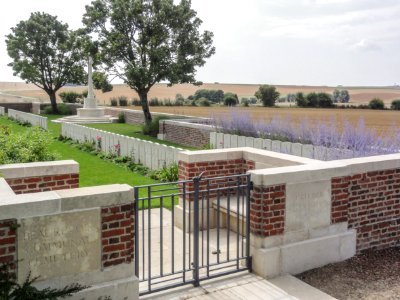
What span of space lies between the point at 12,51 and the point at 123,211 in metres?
42.5

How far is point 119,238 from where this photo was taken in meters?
5.10

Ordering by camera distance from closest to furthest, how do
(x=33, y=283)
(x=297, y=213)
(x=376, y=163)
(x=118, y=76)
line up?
(x=33, y=283), (x=297, y=213), (x=376, y=163), (x=118, y=76)

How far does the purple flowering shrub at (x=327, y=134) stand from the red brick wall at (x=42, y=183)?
6619mm

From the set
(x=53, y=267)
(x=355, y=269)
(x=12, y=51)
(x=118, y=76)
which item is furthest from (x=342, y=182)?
(x=12, y=51)

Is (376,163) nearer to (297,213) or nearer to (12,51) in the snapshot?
(297,213)

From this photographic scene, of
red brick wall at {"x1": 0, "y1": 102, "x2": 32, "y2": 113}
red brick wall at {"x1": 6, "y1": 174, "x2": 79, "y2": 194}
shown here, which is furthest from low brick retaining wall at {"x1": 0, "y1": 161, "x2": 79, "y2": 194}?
red brick wall at {"x1": 0, "y1": 102, "x2": 32, "y2": 113}

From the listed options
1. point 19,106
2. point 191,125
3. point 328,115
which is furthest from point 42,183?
point 19,106

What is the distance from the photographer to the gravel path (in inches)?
224

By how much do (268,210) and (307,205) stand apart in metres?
0.70

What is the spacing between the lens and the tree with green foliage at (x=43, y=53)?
4253cm

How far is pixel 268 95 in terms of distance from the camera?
54.8 m

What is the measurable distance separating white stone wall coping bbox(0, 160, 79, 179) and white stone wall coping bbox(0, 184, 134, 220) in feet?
8.34

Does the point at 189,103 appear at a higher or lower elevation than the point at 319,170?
higher

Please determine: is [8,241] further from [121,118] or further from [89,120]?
[121,118]
